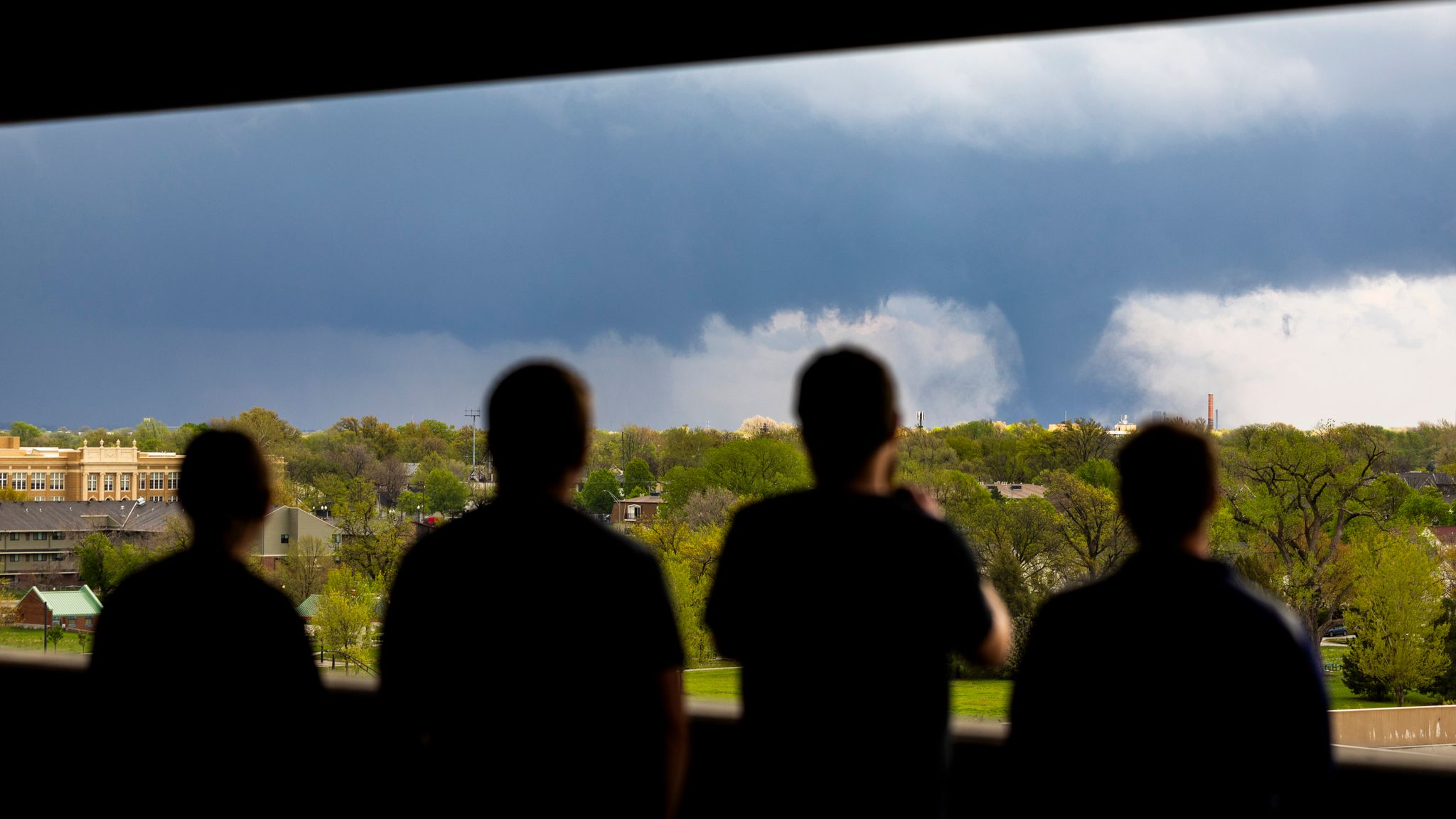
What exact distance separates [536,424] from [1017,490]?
36726 mm

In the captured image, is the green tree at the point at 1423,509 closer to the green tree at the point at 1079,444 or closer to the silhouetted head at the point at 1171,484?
the green tree at the point at 1079,444

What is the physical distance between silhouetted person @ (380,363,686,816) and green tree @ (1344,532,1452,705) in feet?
81.9

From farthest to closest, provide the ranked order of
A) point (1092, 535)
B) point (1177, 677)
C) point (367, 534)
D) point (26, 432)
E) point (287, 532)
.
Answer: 1. point (26, 432)
2. point (287, 532)
3. point (367, 534)
4. point (1092, 535)
5. point (1177, 677)

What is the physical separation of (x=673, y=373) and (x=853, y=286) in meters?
24.2

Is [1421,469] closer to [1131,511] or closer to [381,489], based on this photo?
[381,489]

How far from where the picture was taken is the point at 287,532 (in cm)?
3372

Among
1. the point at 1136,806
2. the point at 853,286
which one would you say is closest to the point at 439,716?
the point at 1136,806

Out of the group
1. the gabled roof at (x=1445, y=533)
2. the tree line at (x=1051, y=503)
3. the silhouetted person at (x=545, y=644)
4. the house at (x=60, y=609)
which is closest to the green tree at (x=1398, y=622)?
the tree line at (x=1051, y=503)

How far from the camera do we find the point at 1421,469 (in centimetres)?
3222

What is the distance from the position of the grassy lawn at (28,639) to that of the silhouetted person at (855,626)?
31071 millimetres

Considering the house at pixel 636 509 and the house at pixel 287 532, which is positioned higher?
the house at pixel 636 509

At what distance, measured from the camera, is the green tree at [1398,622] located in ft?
72.2

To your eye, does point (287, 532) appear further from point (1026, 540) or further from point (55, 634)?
point (1026, 540)

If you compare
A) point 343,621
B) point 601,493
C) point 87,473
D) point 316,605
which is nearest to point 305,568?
point 316,605
